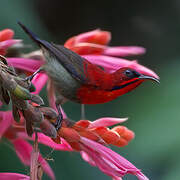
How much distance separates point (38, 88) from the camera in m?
0.97

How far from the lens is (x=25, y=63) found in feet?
3.05

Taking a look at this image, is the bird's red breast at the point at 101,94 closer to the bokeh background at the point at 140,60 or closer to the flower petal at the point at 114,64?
the flower petal at the point at 114,64

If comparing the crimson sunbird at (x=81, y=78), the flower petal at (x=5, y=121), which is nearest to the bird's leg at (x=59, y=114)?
the crimson sunbird at (x=81, y=78)

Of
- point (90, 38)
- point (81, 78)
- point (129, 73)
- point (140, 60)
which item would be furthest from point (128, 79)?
point (140, 60)

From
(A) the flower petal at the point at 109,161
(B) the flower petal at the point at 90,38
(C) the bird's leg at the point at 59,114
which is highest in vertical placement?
(B) the flower petal at the point at 90,38

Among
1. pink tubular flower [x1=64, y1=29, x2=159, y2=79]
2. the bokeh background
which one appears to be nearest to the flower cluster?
pink tubular flower [x1=64, y1=29, x2=159, y2=79]

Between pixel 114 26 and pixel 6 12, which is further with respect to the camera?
pixel 114 26

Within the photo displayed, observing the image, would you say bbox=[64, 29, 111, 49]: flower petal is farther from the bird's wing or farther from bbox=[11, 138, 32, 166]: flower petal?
bbox=[11, 138, 32, 166]: flower petal

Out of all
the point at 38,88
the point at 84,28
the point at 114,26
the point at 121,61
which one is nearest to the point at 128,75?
the point at 121,61

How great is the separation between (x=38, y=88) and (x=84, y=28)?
3.24ft

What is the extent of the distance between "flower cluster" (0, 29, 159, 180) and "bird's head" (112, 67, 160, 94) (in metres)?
0.05

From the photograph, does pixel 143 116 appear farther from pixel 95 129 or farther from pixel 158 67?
pixel 95 129

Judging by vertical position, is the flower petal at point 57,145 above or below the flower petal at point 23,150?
above

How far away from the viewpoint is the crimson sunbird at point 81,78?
866 mm
